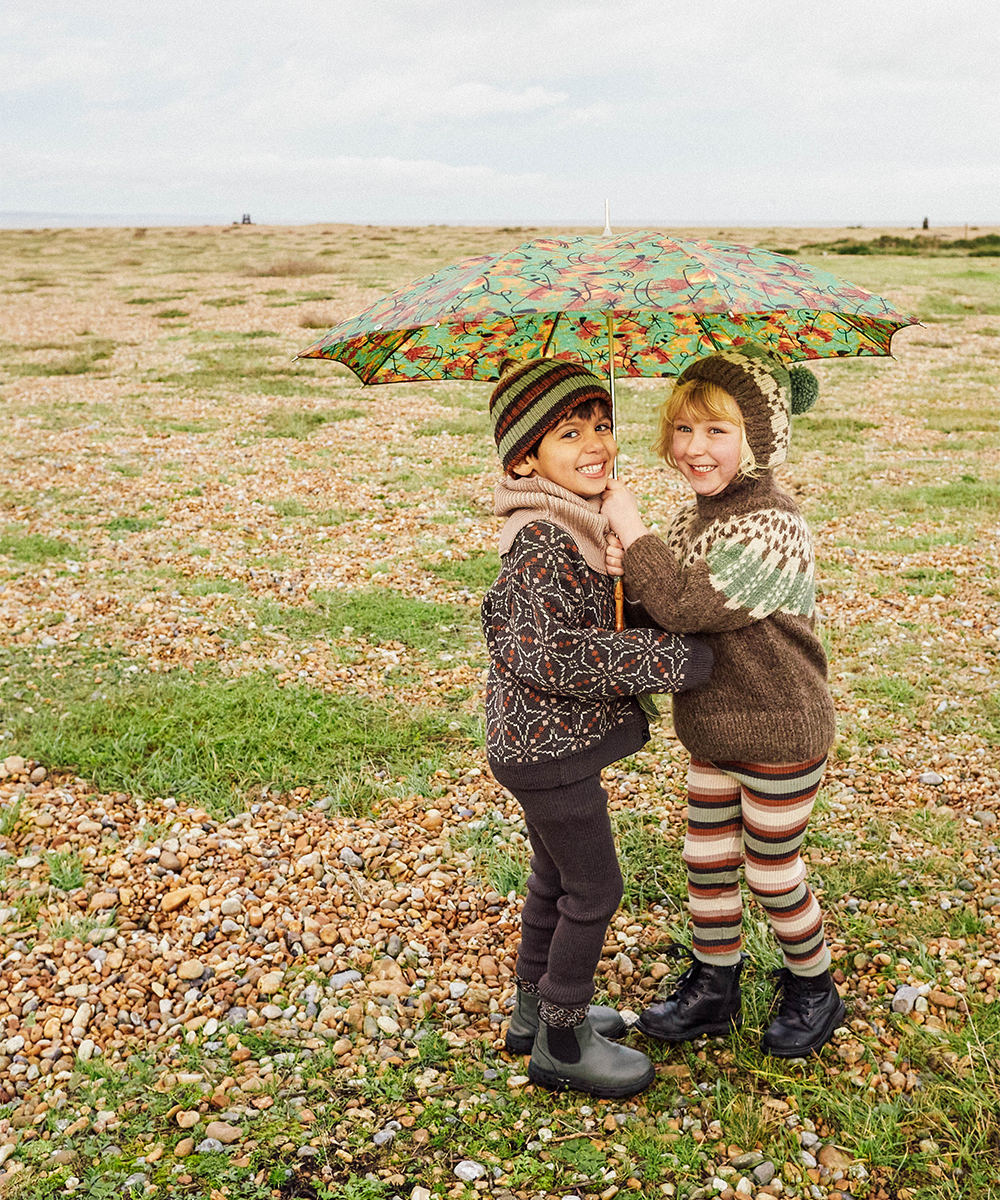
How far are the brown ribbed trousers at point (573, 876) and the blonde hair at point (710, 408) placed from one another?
4.47 feet

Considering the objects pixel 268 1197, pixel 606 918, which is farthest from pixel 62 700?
pixel 606 918

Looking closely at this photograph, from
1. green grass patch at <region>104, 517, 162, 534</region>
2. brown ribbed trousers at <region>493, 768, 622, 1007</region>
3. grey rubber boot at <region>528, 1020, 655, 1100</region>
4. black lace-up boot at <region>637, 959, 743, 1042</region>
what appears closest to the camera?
brown ribbed trousers at <region>493, 768, 622, 1007</region>

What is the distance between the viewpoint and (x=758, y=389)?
3.54m

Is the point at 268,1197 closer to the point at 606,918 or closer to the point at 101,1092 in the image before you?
the point at 101,1092

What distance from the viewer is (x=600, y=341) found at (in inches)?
186

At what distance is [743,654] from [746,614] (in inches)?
8.7

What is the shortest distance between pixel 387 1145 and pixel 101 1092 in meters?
1.35

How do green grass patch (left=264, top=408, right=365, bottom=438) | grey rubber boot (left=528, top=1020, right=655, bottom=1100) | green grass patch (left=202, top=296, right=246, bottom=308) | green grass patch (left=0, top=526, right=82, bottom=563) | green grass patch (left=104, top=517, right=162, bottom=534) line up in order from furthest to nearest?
green grass patch (left=202, top=296, right=246, bottom=308), green grass patch (left=264, top=408, right=365, bottom=438), green grass patch (left=104, top=517, right=162, bottom=534), green grass patch (left=0, top=526, right=82, bottom=563), grey rubber boot (left=528, top=1020, right=655, bottom=1100)

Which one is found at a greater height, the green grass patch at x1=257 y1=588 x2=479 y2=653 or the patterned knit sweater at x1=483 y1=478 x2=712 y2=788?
the patterned knit sweater at x1=483 y1=478 x2=712 y2=788

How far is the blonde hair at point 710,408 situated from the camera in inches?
142

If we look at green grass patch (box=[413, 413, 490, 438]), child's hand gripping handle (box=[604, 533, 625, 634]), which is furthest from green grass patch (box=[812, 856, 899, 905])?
green grass patch (box=[413, 413, 490, 438])

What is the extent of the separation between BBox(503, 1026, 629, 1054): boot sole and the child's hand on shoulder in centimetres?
238

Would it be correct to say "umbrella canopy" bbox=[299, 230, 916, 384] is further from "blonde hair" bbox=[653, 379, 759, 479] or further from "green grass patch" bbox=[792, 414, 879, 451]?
"green grass patch" bbox=[792, 414, 879, 451]

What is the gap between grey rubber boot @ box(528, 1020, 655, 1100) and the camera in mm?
4148
